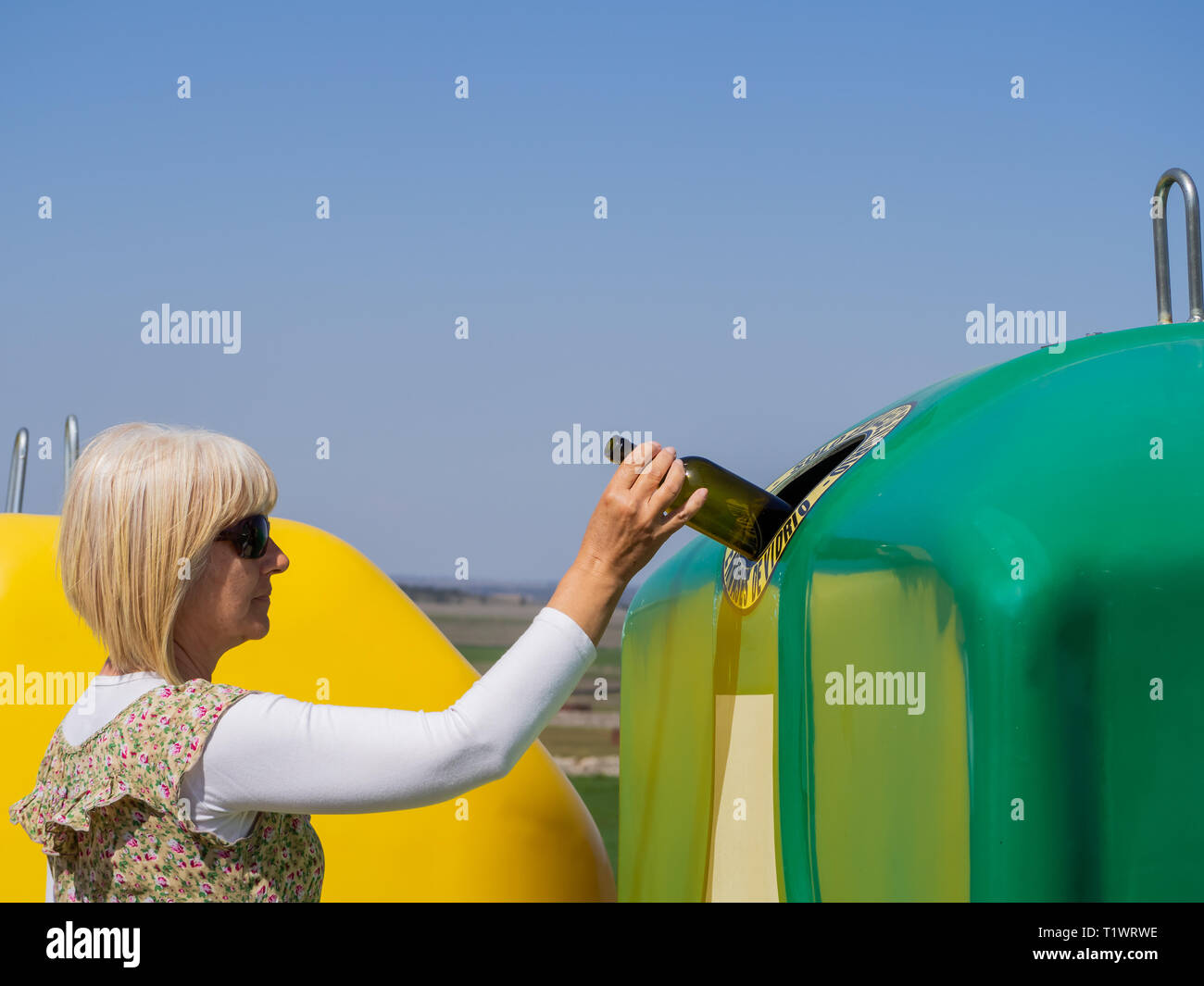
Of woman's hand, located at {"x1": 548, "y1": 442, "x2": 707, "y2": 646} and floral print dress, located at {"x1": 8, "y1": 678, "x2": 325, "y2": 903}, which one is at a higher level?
woman's hand, located at {"x1": 548, "y1": 442, "x2": 707, "y2": 646}

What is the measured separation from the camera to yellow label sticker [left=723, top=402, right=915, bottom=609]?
1754mm

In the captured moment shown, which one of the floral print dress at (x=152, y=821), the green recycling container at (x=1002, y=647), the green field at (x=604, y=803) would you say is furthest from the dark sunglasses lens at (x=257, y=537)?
the green field at (x=604, y=803)

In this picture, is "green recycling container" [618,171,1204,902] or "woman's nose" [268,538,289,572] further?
"woman's nose" [268,538,289,572]

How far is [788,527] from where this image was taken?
69.6 inches

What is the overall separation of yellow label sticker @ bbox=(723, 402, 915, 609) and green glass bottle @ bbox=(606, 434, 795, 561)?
1.0 inches

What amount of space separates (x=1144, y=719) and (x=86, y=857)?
115 centimetres

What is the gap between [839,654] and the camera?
1.52m

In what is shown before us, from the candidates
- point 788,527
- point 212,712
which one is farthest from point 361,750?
point 788,527

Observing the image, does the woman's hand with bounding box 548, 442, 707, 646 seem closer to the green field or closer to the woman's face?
→ the woman's face

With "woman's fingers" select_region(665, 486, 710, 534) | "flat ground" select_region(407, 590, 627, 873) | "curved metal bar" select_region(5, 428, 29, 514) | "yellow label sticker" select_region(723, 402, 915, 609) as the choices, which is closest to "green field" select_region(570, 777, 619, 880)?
"flat ground" select_region(407, 590, 627, 873)

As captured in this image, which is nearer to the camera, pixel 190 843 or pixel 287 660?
pixel 190 843

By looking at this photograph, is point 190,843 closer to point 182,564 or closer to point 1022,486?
point 182,564

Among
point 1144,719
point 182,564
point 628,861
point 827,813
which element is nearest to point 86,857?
point 182,564

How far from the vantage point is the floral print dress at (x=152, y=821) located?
122 cm
